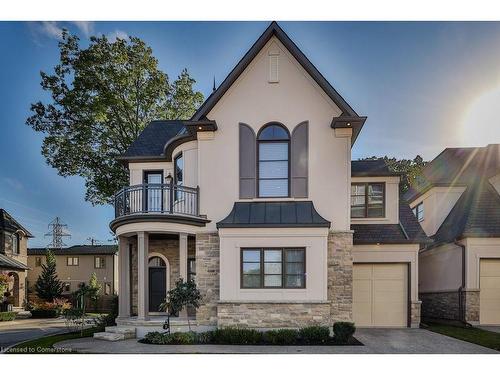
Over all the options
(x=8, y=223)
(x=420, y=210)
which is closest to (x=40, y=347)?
(x=420, y=210)

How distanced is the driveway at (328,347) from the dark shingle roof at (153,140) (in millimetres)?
6584

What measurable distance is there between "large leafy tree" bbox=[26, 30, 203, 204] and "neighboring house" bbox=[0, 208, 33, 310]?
32.3ft

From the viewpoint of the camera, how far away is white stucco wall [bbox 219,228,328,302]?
11734mm

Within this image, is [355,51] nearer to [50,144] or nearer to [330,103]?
[330,103]

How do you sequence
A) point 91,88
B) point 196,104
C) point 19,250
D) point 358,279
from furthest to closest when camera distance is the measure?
point 19,250 → point 196,104 → point 91,88 → point 358,279

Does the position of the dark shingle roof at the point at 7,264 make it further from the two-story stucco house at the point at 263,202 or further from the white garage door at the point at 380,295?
the white garage door at the point at 380,295

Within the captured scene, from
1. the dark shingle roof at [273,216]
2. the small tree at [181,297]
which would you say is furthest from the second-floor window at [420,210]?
the small tree at [181,297]

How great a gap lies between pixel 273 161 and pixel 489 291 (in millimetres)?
9694

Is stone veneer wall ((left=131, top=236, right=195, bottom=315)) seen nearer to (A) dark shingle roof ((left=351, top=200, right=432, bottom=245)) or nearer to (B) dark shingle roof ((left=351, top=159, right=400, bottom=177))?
(A) dark shingle roof ((left=351, top=200, right=432, bottom=245))

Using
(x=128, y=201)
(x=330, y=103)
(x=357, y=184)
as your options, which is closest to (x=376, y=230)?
(x=357, y=184)

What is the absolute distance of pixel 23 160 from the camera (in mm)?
19906

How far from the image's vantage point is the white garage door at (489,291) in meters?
15.0

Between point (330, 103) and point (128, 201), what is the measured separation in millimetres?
7324

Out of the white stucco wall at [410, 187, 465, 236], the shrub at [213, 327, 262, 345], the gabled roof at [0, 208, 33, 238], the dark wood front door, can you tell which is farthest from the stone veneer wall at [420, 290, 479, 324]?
the gabled roof at [0, 208, 33, 238]
